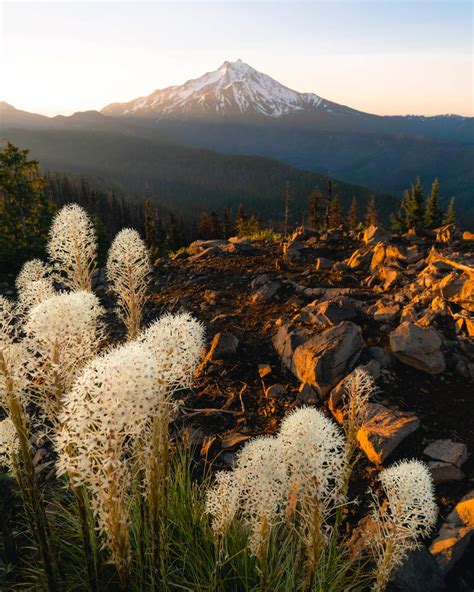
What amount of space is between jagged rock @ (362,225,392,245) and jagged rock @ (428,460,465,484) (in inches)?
341

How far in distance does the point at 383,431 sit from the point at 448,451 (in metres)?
0.85

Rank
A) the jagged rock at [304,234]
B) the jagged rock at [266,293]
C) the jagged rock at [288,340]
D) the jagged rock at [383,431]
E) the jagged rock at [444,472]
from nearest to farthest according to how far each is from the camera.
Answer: the jagged rock at [444,472] < the jagged rock at [383,431] < the jagged rock at [288,340] < the jagged rock at [266,293] < the jagged rock at [304,234]

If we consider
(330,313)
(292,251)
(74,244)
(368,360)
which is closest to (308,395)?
(368,360)

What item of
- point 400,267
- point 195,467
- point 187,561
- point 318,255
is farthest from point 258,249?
point 187,561

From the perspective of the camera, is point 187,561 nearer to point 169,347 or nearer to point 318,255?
point 169,347

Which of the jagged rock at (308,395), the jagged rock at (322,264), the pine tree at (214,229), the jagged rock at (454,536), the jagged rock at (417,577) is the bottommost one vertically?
the pine tree at (214,229)

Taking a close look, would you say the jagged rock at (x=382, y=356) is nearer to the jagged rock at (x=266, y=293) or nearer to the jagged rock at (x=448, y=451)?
the jagged rock at (x=448, y=451)

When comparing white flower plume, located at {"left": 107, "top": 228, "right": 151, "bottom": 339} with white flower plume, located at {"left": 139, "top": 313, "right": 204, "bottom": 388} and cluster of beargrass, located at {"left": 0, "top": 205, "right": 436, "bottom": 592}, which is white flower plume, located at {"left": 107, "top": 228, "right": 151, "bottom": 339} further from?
white flower plume, located at {"left": 139, "top": 313, "right": 204, "bottom": 388}

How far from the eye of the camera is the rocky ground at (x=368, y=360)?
515 cm

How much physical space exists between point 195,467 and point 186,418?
102 cm

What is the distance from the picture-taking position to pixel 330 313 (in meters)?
7.94

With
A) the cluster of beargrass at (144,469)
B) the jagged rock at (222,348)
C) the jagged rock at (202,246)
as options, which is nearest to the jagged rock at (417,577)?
the cluster of beargrass at (144,469)

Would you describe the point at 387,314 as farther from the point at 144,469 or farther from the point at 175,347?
the point at 175,347

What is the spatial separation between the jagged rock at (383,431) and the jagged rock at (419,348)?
4.00 feet
